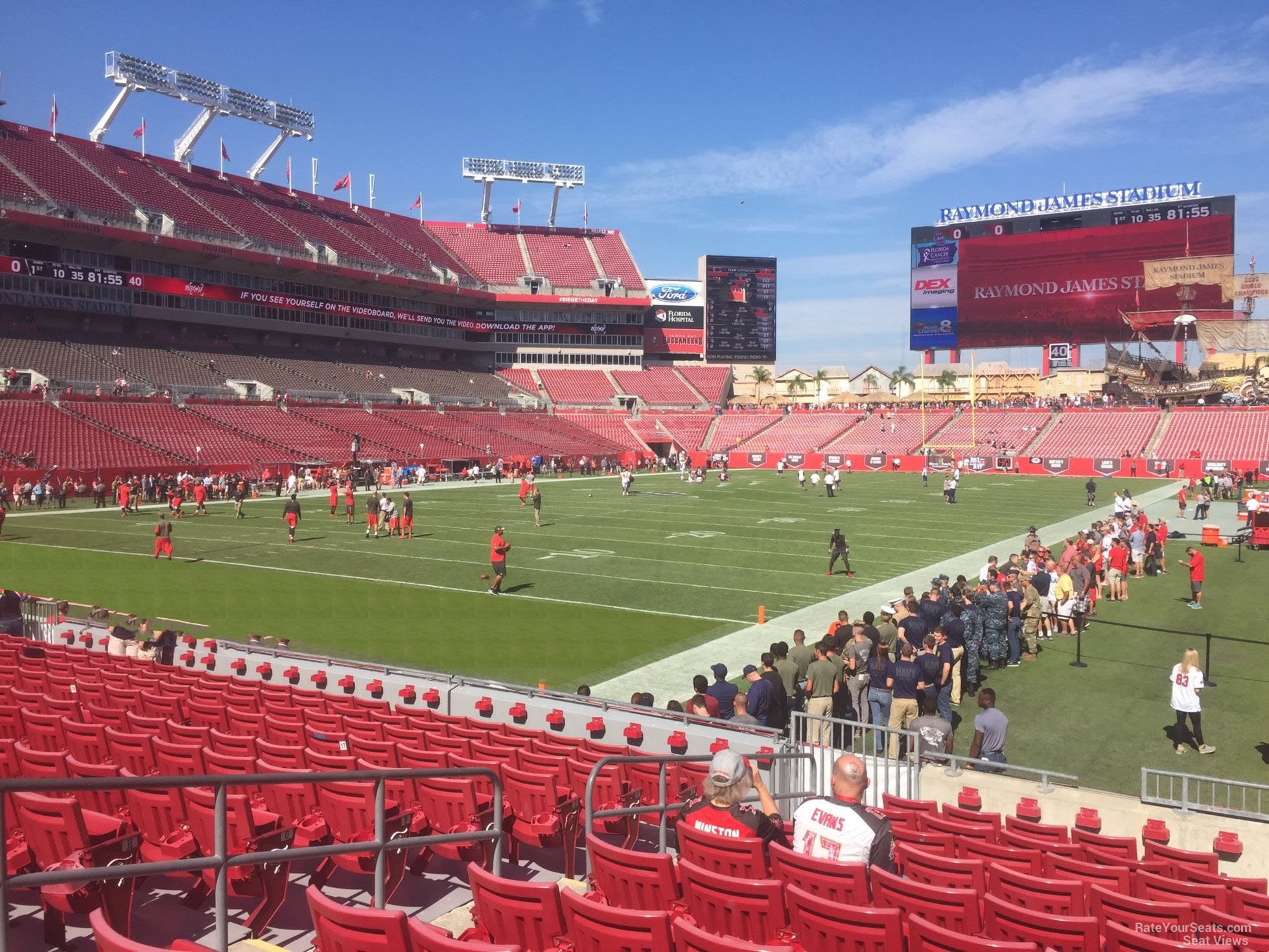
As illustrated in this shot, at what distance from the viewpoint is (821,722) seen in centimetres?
914

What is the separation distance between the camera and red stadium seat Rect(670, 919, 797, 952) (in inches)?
125

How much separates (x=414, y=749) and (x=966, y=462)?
194 ft

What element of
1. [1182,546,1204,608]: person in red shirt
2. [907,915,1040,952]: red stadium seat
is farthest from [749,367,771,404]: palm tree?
[907,915,1040,952]: red stadium seat

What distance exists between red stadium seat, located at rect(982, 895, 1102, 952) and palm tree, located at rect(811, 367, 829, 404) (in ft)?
397

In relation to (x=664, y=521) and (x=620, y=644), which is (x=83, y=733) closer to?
(x=620, y=644)

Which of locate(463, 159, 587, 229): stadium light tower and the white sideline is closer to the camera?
the white sideline

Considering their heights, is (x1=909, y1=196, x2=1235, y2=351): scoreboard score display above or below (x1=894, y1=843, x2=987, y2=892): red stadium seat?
above

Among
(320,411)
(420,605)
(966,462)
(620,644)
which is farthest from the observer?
(966,462)

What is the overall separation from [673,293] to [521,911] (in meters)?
90.4

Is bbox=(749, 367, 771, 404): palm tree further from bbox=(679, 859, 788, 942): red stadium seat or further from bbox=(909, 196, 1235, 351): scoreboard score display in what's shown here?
bbox=(679, 859, 788, 942): red stadium seat

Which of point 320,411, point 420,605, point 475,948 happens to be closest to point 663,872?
point 475,948

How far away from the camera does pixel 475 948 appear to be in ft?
9.89

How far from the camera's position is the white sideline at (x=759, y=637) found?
1309 centimetres

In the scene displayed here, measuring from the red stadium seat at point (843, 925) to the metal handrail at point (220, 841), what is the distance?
1769 mm
